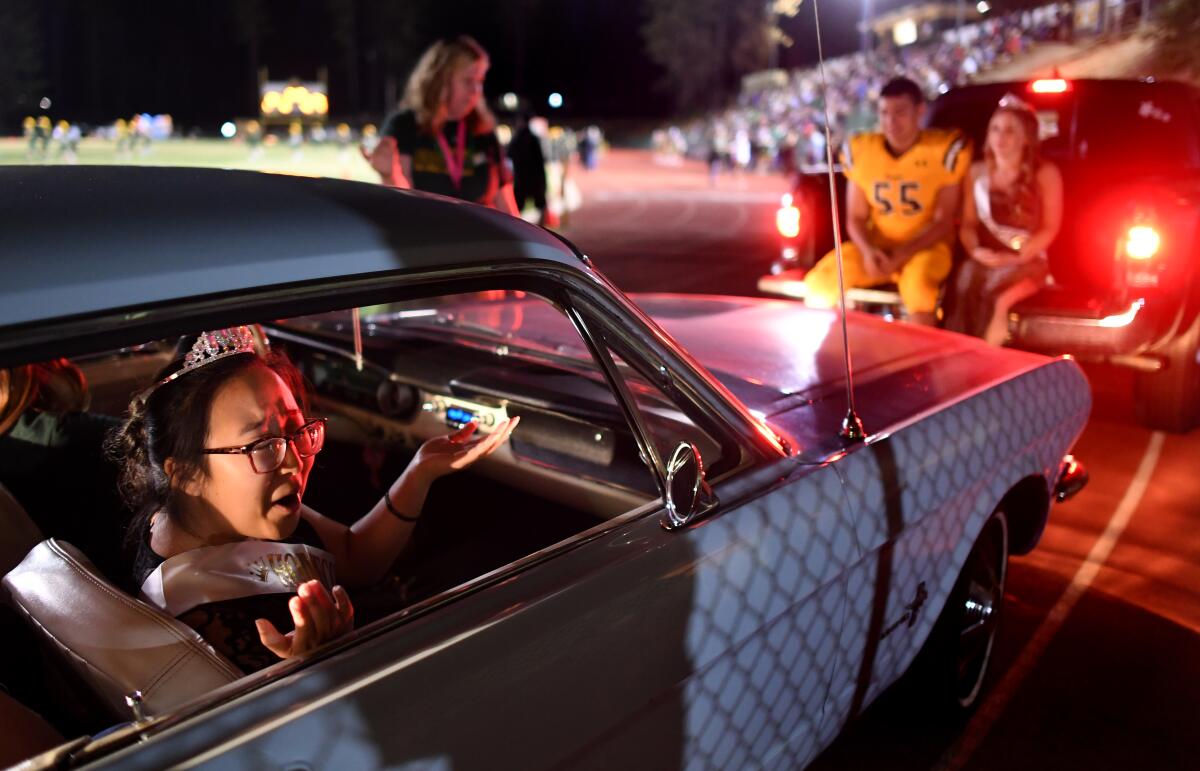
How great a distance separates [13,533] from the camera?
1.88 m

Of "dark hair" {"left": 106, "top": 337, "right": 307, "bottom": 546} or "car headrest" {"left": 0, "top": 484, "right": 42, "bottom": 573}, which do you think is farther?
"car headrest" {"left": 0, "top": 484, "right": 42, "bottom": 573}

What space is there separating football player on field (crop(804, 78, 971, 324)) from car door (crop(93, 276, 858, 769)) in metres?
3.48

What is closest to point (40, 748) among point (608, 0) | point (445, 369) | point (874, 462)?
point (874, 462)

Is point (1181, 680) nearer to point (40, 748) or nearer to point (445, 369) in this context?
point (445, 369)

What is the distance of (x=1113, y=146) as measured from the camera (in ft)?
20.1

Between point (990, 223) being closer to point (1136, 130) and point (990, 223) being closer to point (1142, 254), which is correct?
point (1142, 254)

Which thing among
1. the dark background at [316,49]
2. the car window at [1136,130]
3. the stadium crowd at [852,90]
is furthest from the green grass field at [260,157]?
the stadium crowd at [852,90]

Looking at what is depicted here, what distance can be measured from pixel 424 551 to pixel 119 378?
114 centimetres

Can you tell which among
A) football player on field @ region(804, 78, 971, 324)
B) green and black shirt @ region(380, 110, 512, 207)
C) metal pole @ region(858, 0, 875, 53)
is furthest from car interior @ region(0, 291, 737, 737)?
football player on field @ region(804, 78, 971, 324)

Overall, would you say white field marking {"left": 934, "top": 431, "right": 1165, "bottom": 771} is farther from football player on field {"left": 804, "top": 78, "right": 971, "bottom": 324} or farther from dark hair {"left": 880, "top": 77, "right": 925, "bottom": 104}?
dark hair {"left": 880, "top": 77, "right": 925, "bottom": 104}

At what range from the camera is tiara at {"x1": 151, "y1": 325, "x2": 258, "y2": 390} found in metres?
1.67

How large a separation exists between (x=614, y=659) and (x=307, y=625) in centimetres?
44

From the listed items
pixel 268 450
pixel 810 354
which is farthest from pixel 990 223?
pixel 268 450

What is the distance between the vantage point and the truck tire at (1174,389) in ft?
17.8
